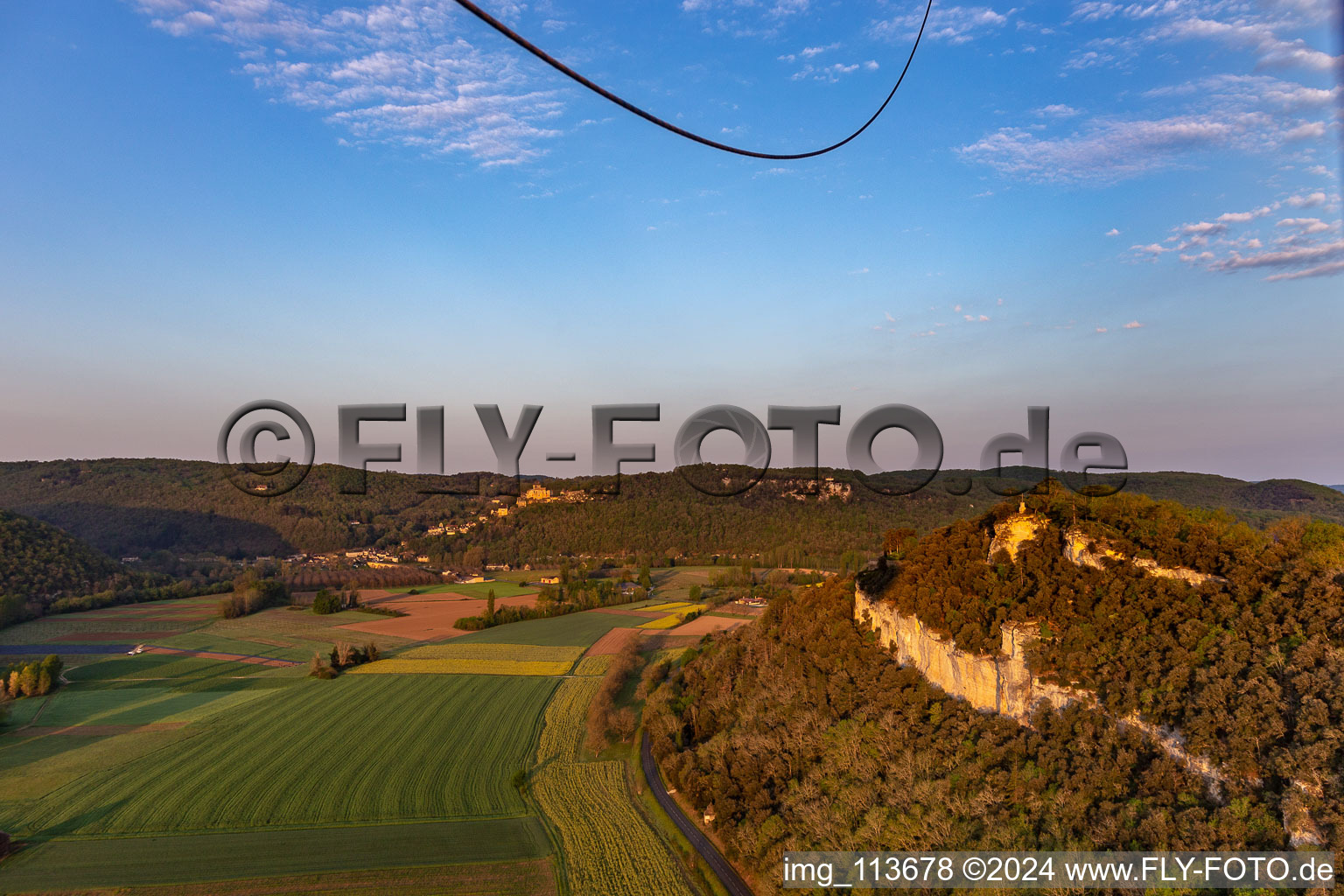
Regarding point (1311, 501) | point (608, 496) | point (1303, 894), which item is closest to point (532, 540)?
point (608, 496)

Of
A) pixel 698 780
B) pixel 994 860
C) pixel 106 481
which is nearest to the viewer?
pixel 994 860

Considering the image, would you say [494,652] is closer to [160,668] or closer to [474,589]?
[160,668]

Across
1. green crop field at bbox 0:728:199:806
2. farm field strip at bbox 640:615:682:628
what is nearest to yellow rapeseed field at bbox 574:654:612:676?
farm field strip at bbox 640:615:682:628

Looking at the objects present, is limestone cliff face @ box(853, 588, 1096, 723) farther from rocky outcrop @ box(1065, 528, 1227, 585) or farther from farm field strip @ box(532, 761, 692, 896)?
farm field strip @ box(532, 761, 692, 896)

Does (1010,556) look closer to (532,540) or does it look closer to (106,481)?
(532,540)

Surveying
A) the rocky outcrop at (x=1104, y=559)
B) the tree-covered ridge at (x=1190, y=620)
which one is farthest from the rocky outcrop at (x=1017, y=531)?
the rocky outcrop at (x=1104, y=559)
